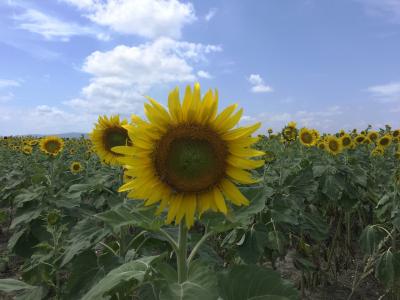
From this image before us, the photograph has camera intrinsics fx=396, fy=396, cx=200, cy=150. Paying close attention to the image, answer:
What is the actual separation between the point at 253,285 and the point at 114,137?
230 centimetres

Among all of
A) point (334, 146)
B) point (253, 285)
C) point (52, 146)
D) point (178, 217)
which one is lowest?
point (253, 285)

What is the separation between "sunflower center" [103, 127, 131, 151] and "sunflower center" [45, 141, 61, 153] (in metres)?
4.00

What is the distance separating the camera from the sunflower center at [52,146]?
7.17 metres

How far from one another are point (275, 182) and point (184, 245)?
2709 millimetres

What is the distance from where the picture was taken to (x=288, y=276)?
16.4ft

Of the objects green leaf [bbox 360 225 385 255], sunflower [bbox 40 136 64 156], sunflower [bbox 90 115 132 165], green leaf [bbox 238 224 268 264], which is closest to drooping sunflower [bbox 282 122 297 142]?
green leaf [bbox 360 225 385 255]

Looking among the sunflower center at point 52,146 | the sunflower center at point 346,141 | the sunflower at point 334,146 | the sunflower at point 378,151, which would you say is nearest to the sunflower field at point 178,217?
the sunflower at point 334,146

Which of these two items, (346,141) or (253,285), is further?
(346,141)

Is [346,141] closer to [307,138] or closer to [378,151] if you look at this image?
[307,138]

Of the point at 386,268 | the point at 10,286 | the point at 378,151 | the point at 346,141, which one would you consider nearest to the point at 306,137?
the point at 346,141

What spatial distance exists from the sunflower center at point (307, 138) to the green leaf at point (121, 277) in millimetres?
6314

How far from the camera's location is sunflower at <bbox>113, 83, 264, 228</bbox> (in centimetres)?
163

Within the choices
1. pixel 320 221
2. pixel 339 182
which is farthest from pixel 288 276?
pixel 320 221

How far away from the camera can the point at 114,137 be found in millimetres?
3512
